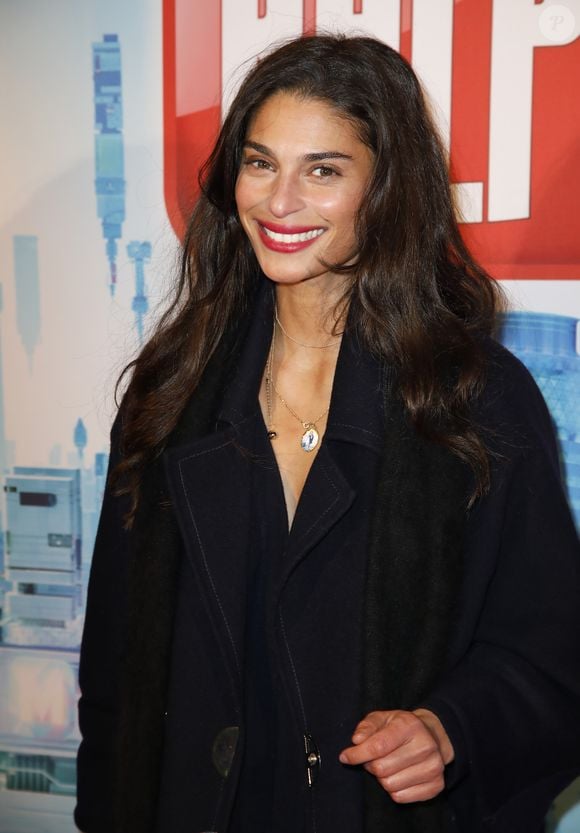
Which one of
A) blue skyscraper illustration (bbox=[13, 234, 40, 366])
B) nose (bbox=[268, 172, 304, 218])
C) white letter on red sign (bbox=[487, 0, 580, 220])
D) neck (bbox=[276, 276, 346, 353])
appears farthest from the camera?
blue skyscraper illustration (bbox=[13, 234, 40, 366])

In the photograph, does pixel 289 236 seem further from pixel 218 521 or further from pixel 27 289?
pixel 27 289

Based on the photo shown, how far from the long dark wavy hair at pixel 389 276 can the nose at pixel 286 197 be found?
10cm

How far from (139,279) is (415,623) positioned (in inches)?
41.7

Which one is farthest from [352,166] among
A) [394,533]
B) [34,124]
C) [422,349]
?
[34,124]

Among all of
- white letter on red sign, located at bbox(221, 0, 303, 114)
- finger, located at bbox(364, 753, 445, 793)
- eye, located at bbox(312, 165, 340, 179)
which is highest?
white letter on red sign, located at bbox(221, 0, 303, 114)

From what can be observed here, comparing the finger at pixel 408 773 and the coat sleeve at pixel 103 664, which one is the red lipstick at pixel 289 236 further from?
the finger at pixel 408 773

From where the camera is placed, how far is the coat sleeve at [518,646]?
4.12ft

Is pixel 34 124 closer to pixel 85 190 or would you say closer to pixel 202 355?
pixel 85 190

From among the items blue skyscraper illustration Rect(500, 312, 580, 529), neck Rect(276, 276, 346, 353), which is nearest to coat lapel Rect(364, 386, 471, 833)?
neck Rect(276, 276, 346, 353)

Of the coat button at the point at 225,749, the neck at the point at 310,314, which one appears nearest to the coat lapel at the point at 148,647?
the coat button at the point at 225,749

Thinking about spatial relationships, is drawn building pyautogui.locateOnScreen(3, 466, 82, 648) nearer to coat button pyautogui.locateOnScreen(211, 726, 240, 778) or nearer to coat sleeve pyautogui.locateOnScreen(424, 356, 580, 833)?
coat button pyautogui.locateOnScreen(211, 726, 240, 778)

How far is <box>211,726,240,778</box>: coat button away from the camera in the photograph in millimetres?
1339

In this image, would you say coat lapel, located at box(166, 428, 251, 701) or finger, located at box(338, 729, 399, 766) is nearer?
finger, located at box(338, 729, 399, 766)

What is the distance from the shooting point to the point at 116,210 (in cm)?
203
